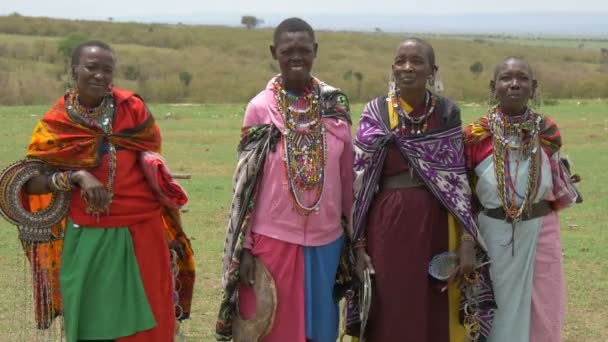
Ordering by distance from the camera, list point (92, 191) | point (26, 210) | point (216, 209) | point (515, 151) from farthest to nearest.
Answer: point (216, 209), point (515, 151), point (26, 210), point (92, 191)

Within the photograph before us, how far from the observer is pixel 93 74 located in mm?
4387

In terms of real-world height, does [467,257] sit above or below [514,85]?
below

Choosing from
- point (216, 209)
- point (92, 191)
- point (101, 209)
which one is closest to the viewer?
point (92, 191)

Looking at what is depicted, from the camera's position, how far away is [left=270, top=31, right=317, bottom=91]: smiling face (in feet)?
14.6

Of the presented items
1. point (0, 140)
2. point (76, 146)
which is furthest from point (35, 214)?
point (0, 140)

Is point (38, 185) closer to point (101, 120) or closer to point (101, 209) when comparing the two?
point (101, 209)

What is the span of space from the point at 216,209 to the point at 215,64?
3126 centimetres

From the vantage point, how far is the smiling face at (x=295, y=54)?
4.45 meters

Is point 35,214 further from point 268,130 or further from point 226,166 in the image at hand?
point 226,166

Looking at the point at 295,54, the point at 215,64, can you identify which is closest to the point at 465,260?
the point at 295,54

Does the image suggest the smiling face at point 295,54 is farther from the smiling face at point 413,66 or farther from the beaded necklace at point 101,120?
the beaded necklace at point 101,120

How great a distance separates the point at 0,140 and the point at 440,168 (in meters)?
13.2

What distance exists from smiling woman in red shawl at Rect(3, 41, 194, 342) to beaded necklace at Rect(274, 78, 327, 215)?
587 mm

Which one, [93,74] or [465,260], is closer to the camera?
[93,74]
